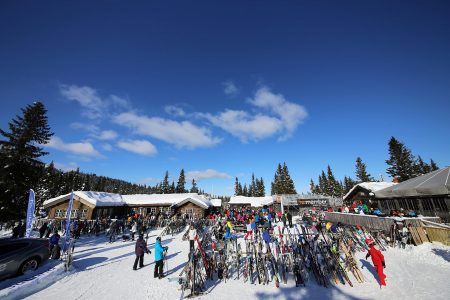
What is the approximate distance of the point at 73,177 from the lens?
238 feet

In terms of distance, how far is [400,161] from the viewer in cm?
4791

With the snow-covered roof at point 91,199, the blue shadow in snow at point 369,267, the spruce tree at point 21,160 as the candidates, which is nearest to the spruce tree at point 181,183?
the snow-covered roof at point 91,199

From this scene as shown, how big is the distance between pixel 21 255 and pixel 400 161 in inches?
2504

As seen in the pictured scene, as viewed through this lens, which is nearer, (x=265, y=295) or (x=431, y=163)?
(x=265, y=295)

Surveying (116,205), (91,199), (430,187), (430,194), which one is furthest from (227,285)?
(116,205)

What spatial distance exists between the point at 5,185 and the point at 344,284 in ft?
104

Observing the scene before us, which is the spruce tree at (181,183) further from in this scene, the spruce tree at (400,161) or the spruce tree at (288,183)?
the spruce tree at (400,161)

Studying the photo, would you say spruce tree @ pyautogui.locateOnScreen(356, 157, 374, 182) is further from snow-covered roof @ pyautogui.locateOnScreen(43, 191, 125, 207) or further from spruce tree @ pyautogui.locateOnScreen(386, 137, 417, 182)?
snow-covered roof @ pyautogui.locateOnScreen(43, 191, 125, 207)

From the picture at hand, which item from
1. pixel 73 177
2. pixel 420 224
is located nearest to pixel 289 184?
pixel 420 224

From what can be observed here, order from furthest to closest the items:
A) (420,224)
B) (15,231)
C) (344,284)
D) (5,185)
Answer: (5,185) → (15,231) → (420,224) → (344,284)

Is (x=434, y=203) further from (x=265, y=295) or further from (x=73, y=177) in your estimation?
(x=73, y=177)

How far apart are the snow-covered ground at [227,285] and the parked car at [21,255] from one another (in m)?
0.54

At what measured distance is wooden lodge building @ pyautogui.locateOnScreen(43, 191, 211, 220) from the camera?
34.4 meters

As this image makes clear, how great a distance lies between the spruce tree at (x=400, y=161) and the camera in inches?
1857
